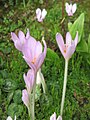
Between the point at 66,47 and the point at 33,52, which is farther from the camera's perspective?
the point at 66,47

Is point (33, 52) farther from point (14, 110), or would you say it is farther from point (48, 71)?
point (48, 71)

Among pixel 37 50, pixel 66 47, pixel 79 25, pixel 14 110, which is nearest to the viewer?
pixel 37 50

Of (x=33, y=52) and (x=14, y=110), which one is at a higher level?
(x=33, y=52)

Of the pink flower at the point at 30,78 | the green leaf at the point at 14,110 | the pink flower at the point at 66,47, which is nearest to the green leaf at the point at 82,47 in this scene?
the green leaf at the point at 14,110

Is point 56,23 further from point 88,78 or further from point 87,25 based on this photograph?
point 88,78

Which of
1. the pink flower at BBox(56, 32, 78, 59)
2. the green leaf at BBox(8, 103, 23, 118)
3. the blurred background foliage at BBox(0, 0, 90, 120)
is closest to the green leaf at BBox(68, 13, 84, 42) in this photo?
the blurred background foliage at BBox(0, 0, 90, 120)

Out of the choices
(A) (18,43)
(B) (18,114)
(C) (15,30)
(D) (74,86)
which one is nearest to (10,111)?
(B) (18,114)

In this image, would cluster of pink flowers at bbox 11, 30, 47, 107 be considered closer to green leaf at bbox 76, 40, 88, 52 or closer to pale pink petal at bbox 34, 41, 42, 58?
pale pink petal at bbox 34, 41, 42, 58

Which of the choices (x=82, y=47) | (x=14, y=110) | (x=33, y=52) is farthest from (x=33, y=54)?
(x=82, y=47)
